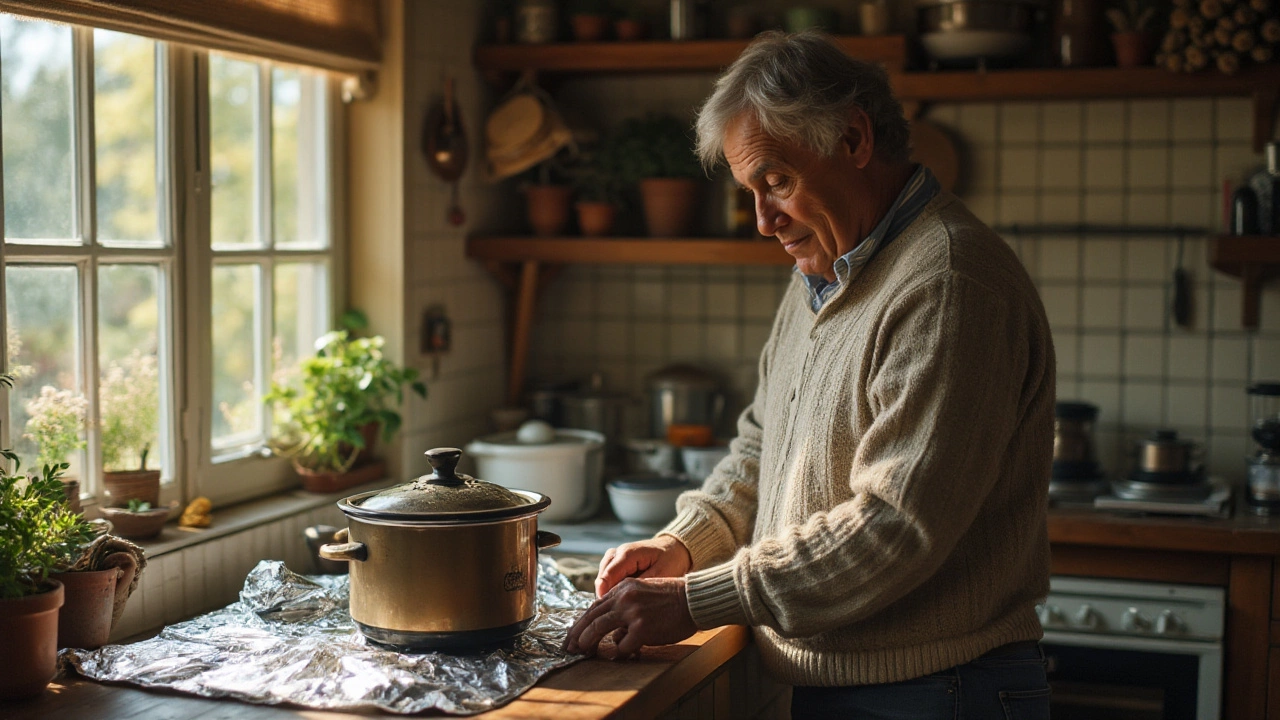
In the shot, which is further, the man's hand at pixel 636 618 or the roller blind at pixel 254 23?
the roller blind at pixel 254 23

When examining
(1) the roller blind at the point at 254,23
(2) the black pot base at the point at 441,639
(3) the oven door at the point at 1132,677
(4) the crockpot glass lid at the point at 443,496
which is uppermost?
(1) the roller blind at the point at 254,23

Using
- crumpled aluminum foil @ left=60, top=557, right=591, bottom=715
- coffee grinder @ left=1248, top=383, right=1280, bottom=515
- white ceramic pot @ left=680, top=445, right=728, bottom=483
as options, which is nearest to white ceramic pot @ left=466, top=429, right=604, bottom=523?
white ceramic pot @ left=680, top=445, right=728, bottom=483

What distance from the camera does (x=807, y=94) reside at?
165 centimetres

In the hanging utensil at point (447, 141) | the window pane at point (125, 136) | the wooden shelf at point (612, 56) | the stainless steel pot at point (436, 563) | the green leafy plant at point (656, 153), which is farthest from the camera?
the green leafy plant at point (656, 153)

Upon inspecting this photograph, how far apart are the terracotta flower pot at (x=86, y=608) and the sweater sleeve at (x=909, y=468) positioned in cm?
84

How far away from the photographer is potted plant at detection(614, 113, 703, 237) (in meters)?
3.15

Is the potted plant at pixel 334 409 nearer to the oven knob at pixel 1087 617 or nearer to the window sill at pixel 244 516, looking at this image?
the window sill at pixel 244 516

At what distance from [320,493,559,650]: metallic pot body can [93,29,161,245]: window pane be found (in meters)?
0.85

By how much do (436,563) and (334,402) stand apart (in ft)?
3.57

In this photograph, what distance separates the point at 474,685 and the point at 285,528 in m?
1.00

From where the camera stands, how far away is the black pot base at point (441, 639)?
166 centimetres

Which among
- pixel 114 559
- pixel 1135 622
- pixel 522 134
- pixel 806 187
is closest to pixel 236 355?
pixel 114 559

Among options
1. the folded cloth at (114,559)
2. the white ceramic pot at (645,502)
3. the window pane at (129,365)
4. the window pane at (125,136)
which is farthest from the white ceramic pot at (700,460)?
the folded cloth at (114,559)

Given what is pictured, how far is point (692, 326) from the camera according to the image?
11.2ft
